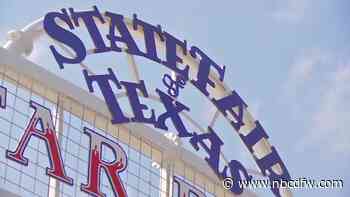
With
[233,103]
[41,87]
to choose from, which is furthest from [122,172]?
[233,103]

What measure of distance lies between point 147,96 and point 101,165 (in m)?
1.49

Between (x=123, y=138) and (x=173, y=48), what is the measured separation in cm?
177

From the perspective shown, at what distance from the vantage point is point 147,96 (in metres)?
16.4

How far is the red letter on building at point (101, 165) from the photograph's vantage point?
49.1 ft

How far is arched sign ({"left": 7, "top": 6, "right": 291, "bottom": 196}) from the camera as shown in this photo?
49.7 ft

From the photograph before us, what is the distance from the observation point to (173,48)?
55.6 ft

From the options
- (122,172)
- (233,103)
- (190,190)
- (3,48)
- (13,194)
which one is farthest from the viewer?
(233,103)

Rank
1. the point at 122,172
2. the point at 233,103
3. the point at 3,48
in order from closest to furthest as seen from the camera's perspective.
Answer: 1. the point at 3,48
2. the point at 122,172
3. the point at 233,103

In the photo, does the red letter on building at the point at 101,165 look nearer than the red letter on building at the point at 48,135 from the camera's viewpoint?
No

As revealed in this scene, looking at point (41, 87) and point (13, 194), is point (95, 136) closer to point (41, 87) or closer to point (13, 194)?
point (41, 87)

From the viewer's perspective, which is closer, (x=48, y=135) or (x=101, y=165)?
(x=48, y=135)

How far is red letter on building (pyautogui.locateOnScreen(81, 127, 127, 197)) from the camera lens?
1497 centimetres

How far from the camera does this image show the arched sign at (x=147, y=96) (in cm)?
1515

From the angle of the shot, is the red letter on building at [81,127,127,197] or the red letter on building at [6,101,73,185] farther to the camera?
the red letter on building at [81,127,127,197]
